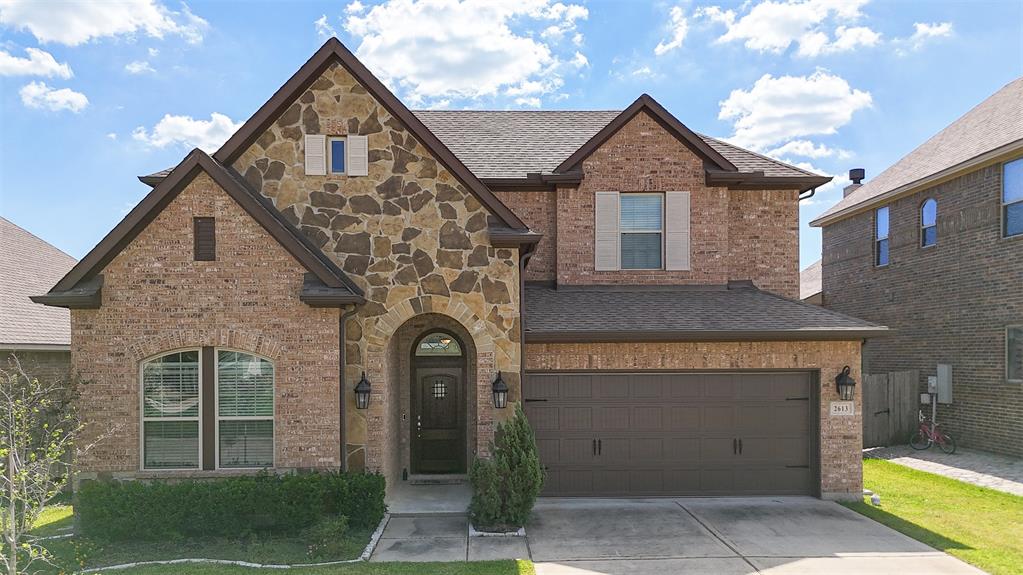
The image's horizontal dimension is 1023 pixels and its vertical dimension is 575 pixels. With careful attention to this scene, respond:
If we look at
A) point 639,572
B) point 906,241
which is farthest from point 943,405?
point 639,572

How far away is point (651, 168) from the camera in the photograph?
39.5 ft

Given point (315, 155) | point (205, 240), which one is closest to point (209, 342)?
point (205, 240)

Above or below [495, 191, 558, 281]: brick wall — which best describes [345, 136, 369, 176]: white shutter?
above

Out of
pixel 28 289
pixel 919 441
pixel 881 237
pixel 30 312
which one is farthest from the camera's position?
pixel 881 237

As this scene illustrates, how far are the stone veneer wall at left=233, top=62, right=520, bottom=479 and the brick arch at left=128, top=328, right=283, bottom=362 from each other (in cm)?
136

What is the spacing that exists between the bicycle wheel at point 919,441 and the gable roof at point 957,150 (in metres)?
6.39

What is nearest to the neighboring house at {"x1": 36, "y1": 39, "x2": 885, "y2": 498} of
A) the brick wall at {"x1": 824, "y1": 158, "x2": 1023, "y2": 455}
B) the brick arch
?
the brick arch

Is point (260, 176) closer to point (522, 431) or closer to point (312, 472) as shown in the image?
point (312, 472)

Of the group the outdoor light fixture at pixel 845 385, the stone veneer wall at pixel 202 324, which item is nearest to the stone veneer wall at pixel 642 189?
the outdoor light fixture at pixel 845 385

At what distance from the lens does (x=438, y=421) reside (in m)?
11.7

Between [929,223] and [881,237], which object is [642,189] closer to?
→ [929,223]

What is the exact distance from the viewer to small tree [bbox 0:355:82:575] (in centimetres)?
593

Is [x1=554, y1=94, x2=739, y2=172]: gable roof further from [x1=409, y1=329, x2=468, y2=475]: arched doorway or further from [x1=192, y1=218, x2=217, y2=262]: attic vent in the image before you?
[x1=192, y1=218, x2=217, y2=262]: attic vent

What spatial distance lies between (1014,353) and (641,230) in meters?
9.07
